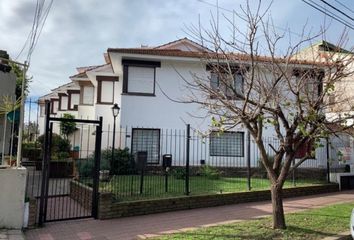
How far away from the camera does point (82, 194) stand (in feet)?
36.1

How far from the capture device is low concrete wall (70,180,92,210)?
33.7 ft

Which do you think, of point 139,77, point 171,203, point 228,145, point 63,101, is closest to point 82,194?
point 171,203

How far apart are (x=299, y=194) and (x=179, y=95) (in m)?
8.51

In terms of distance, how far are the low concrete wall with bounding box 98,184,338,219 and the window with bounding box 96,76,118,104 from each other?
12.7m

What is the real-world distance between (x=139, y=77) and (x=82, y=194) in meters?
9.84

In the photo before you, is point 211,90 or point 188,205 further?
point 188,205

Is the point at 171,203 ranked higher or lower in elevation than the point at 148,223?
higher

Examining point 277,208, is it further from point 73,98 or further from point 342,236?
point 73,98

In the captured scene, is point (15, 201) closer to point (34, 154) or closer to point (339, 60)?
point (339, 60)

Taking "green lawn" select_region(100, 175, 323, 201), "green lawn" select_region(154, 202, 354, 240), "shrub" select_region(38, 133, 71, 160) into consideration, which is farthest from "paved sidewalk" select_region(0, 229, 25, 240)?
"shrub" select_region(38, 133, 71, 160)

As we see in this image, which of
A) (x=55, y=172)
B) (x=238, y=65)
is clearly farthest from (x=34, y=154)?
(x=238, y=65)

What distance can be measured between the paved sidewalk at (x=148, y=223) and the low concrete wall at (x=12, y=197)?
0.43 metres

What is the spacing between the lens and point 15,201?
321 inches

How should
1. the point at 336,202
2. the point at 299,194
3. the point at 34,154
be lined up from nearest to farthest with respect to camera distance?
the point at 336,202 < the point at 299,194 < the point at 34,154
